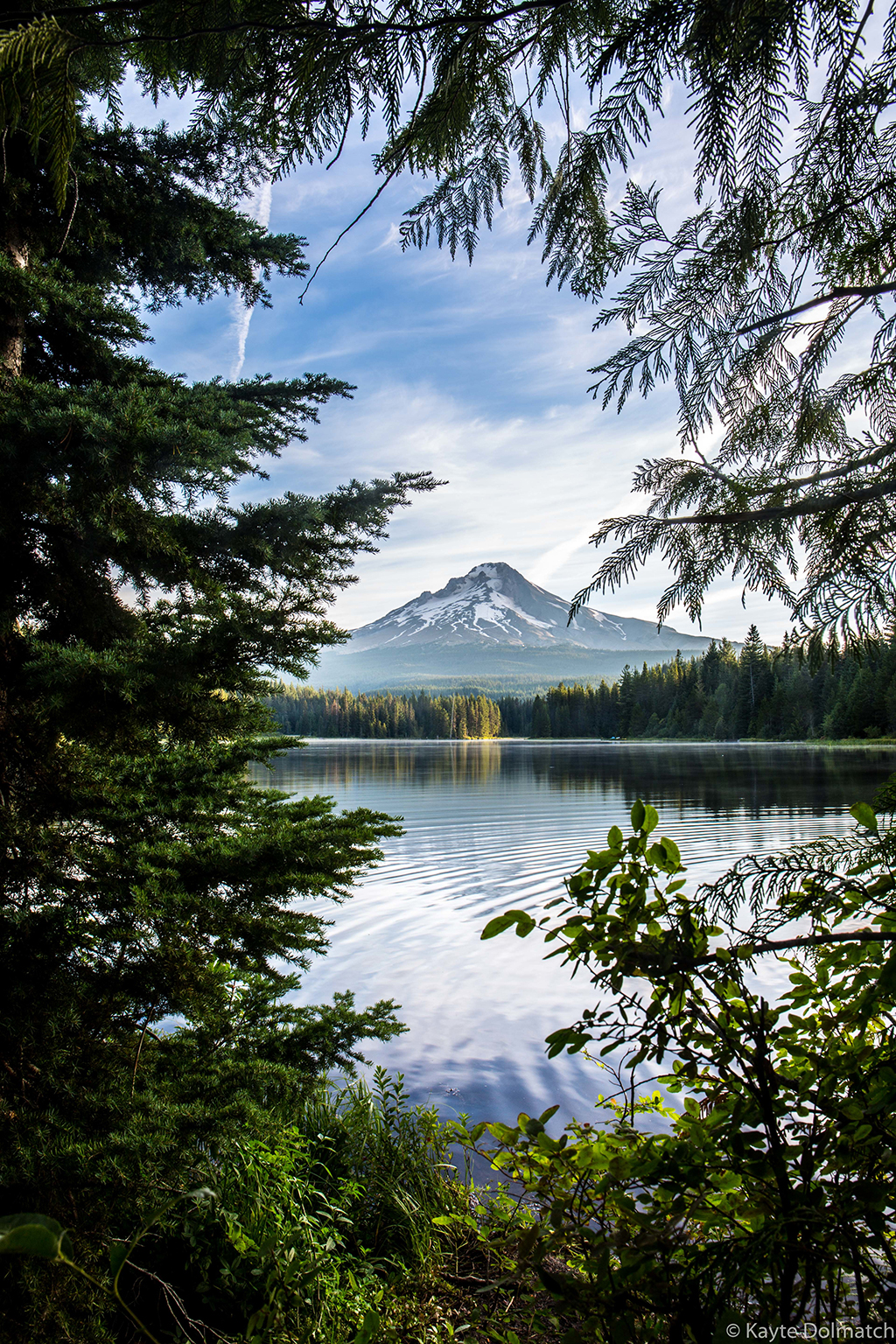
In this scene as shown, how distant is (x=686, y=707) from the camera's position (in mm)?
67000

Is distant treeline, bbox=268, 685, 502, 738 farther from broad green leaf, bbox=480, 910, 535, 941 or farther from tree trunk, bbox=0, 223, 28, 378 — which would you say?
broad green leaf, bbox=480, 910, 535, 941

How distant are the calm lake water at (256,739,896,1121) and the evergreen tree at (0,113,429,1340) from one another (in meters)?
2.52

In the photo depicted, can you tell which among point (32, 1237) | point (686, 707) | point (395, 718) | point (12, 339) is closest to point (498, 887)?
point (12, 339)

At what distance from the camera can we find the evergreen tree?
104 inches

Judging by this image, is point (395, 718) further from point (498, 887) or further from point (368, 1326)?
point (368, 1326)

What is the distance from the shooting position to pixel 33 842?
303 centimetres

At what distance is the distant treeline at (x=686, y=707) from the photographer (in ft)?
29.5

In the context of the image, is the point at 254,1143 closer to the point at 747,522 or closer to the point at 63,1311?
the point at 63,1311

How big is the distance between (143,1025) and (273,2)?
363 cm

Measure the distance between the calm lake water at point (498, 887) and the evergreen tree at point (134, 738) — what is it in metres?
2.52

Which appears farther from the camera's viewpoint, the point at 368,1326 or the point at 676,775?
the point at 676,775

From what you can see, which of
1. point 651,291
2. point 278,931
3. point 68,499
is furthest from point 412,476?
point 278,931

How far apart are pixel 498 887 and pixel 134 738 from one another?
10519 mm

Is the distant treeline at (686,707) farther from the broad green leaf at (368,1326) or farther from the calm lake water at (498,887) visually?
the calm lake water at (498,887)
